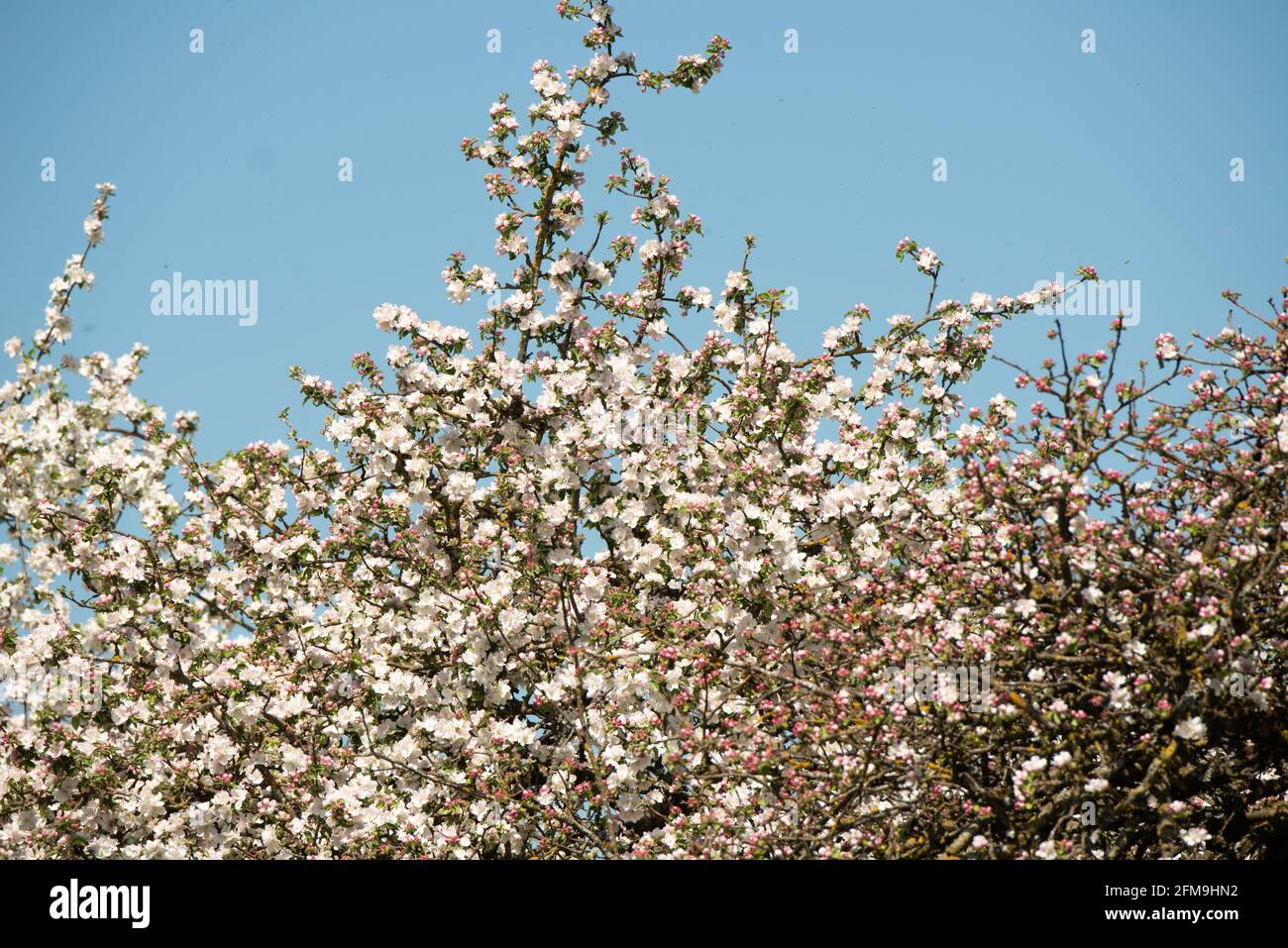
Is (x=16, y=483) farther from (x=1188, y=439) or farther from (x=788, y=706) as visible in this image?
(x=1188, y=439)

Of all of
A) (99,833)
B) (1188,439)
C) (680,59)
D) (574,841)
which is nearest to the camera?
(1188,439)

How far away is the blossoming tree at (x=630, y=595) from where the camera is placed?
7480 millimetres

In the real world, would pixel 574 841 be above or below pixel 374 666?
below

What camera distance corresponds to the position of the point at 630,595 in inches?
388

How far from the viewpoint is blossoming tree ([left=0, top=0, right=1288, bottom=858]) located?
748 centimetres

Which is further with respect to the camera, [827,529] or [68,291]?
[68,291]

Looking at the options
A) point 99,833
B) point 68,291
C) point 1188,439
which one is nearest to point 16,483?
point 68,291

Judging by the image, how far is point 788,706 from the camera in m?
8.46

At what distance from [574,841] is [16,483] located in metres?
4.96
